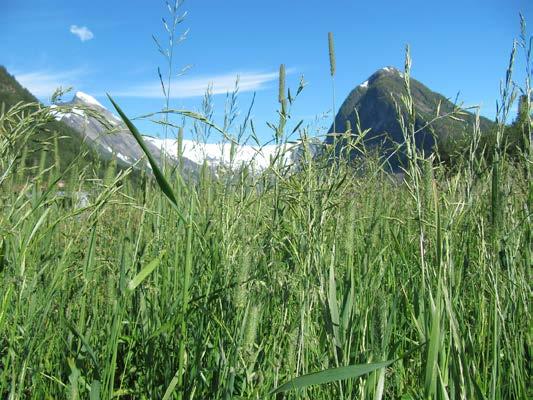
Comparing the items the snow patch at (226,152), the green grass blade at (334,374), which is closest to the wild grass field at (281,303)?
the green grass blade at (334,374)

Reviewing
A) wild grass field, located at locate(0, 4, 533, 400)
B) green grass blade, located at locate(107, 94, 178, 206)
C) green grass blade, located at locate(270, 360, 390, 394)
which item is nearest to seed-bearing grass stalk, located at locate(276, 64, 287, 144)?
wild grass field, located at locate(0, 4, 533, 400)

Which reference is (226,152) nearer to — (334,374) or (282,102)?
(282,102)

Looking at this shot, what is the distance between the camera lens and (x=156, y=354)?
187 centimetres

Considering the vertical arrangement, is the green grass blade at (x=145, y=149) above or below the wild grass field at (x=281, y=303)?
above

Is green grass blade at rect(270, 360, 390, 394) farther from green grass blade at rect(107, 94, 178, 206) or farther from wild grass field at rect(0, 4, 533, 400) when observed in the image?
green grass blade at rect(107, 94, 178, 206)

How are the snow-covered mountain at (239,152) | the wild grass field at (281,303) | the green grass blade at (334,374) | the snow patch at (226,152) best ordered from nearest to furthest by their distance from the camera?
the green grass blade at (334,374) → the wild grass field at (281,303) → the snow-covered mountain at (239,152) → the snow patch at (226,152)

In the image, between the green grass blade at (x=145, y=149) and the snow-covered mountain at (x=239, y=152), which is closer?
the green grass blade at (x=145, y=149)

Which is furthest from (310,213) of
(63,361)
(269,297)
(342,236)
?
(63,361)

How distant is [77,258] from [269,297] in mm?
913

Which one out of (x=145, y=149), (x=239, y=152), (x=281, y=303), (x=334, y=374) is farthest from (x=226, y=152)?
(x=334, y=374)

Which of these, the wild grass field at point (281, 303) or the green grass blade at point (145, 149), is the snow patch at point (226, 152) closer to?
the wild grass field at point (281, 303)

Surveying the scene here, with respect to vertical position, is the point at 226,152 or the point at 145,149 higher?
the point at 226,152

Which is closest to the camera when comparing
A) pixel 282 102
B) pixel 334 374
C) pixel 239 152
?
pixel 334 374

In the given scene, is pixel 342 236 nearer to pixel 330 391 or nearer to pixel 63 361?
pixel 330 391
